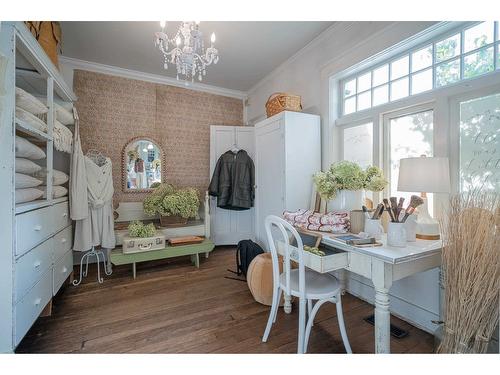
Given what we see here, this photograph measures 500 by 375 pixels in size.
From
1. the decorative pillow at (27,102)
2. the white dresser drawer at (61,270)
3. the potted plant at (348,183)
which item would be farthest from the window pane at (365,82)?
the white dresser drawer at (61,270)

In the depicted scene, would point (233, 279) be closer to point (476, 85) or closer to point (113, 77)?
point (476, 85)

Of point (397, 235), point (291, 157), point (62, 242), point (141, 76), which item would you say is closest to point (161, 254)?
point (62, 242)

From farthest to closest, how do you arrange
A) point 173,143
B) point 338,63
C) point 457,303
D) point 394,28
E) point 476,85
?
point 173,143
point 338,63
point 394,28
point 476,85
point 457,303

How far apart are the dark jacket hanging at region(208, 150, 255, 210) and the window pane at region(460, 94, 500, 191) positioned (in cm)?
246

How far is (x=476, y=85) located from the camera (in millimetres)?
1518

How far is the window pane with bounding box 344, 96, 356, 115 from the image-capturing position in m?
2.44

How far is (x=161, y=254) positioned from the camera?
9.07 feet

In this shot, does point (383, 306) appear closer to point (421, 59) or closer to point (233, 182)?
point (421, 59)

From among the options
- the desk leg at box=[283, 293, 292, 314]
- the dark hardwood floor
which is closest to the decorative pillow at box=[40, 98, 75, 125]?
the dark hardwood floor

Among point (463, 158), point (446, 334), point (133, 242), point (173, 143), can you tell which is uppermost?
point (173, 143)

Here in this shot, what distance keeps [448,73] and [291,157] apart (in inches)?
53.8

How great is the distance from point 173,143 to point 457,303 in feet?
11.6
